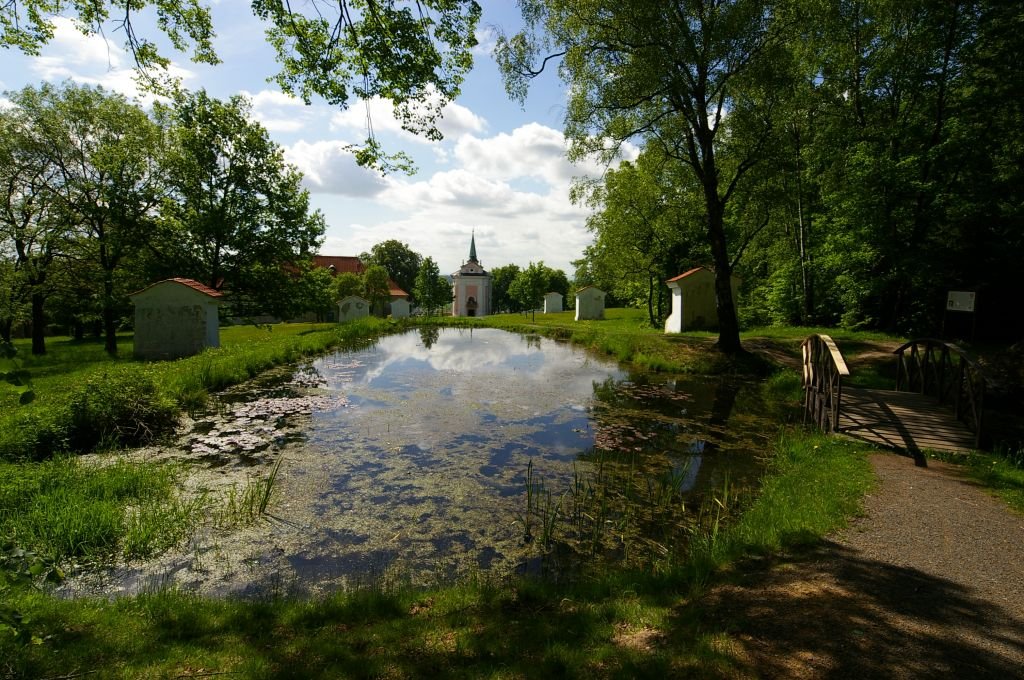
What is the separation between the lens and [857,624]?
3.64 metres

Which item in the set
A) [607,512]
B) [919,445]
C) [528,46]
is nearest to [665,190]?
[528,46]

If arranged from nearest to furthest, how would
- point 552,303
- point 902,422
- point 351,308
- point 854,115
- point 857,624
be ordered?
point 857,624 < point 902,422 < point 854,115 < point 351,308 < point 552,303

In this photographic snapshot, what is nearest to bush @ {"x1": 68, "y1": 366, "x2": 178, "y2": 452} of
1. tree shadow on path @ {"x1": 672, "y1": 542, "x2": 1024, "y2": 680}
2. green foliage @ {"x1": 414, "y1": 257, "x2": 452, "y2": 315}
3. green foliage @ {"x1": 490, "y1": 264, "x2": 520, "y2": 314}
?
tree shadow on path @ {"x1": 672, "y1": 542, "x2": 1024, "y2": 680}

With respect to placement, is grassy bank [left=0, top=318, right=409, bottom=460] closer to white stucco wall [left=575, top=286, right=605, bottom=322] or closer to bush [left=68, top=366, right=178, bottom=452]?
bush [left=68, top=366, right=178, bottom=452]

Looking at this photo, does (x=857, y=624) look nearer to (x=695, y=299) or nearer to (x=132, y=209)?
(x=695, y=299)

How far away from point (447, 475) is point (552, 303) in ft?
187

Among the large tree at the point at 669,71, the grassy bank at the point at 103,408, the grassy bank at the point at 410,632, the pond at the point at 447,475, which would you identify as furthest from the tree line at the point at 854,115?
the grassy bank at the point at 410,632

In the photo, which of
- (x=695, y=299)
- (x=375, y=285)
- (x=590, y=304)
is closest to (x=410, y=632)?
(x=695, y=299)

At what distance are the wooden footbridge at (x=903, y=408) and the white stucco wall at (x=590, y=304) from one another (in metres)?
33.0

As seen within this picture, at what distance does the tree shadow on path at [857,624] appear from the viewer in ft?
10.5

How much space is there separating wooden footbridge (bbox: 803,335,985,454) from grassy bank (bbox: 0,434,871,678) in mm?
4347

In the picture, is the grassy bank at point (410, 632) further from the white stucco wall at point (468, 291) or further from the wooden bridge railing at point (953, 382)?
the white stucco wall at point (468, 291)

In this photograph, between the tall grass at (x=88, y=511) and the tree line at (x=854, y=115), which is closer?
the tall grass at (x=88, y=511)

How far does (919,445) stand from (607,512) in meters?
5.79
